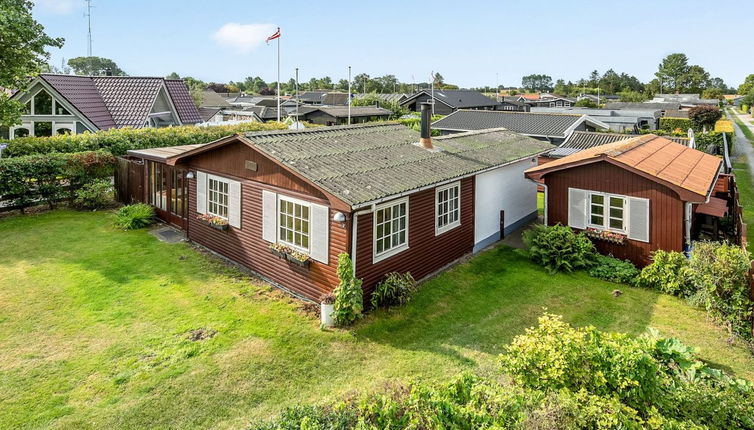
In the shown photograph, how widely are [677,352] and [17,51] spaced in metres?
20.8

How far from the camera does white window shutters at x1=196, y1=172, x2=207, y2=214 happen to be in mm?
12086

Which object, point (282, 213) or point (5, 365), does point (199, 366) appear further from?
point (282, 213)

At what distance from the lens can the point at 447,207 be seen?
11375 millimetres

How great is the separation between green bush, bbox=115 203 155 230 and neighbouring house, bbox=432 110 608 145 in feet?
76.8

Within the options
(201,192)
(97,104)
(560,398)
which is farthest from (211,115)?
(560,398)

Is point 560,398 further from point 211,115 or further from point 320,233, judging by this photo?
point 211,115

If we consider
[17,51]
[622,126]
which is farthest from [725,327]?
[622,126]

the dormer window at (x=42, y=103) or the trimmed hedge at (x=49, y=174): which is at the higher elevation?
the dormer window at (x=42, y=103)

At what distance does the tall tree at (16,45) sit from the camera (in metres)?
14.9

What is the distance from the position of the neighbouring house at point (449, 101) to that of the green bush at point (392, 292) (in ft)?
160

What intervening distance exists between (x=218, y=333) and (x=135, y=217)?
310 inches

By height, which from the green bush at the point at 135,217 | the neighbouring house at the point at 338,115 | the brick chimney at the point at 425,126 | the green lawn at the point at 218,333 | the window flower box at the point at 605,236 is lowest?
the green lawn at the point at 218,333

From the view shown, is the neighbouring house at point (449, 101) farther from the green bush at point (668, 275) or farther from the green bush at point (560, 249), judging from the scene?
the green bush at point (668, 275)

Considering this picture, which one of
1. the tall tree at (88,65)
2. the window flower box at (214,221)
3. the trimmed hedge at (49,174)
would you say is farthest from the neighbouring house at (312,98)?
the tall tree at (88,65)
